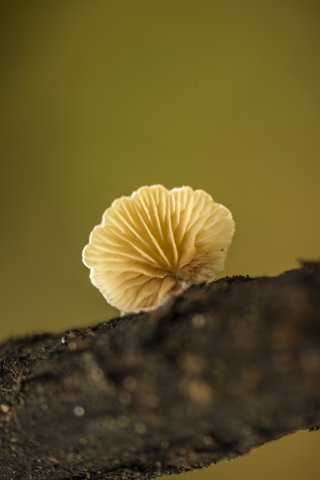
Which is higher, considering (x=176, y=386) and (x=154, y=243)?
(x=154, y=243)

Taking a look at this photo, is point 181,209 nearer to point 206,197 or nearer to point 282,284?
point 206,197

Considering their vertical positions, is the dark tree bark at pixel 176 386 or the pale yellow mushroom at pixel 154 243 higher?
the pale yellow mushroom at pixel 154 243

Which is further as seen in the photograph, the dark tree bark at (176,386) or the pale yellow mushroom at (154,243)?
the pale yellow mushroom at (154,243)

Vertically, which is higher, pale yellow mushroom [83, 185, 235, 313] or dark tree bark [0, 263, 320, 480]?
pale yellow mushroom [83, 185, 235, 313]

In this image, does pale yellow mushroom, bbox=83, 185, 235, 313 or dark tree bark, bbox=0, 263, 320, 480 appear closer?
dark tree bark, bbox=0, 263, 320, 480
